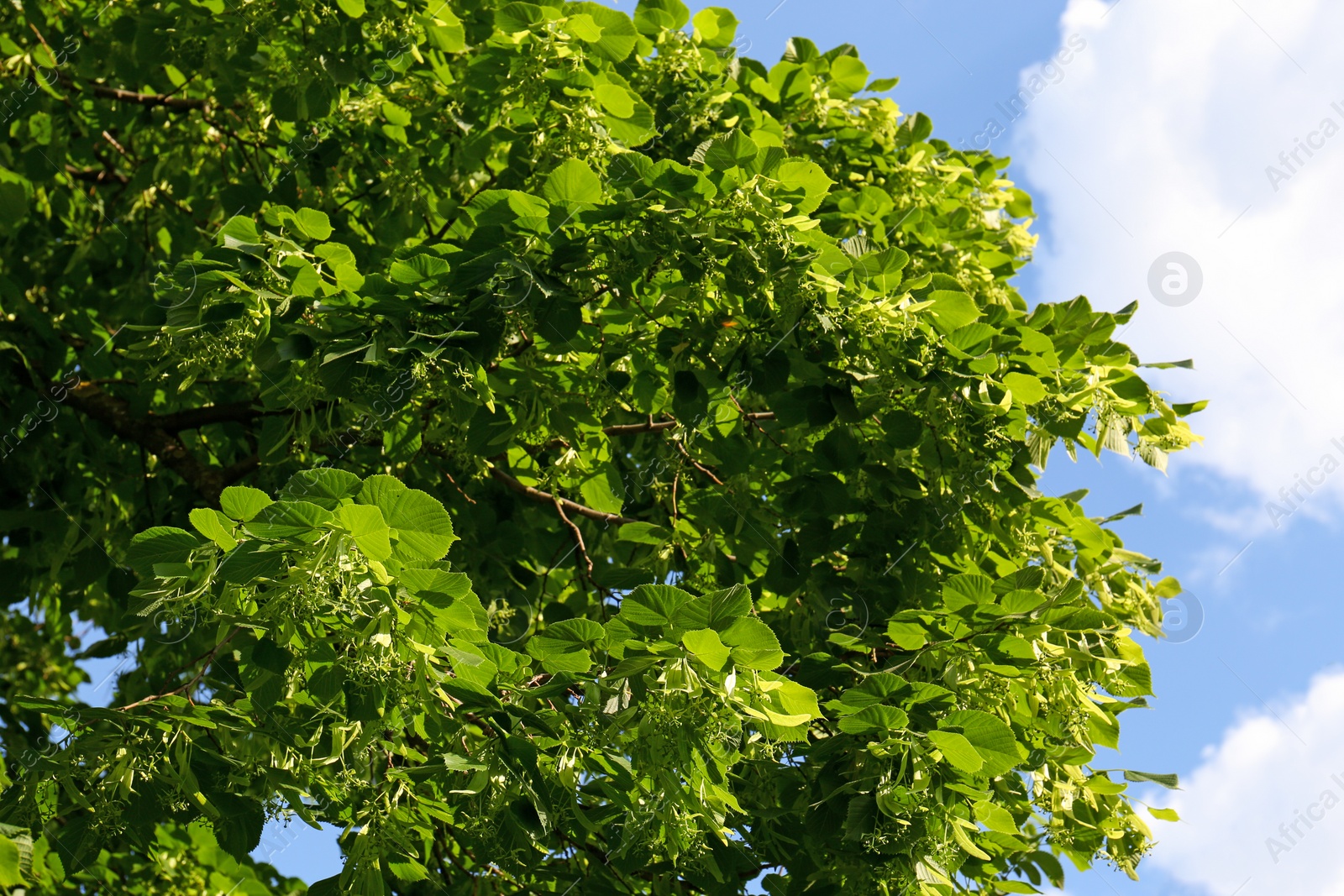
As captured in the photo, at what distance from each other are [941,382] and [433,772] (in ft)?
5.73

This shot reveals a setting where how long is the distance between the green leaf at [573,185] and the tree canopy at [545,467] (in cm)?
2

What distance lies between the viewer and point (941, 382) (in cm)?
300

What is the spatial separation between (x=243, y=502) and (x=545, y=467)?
210cm

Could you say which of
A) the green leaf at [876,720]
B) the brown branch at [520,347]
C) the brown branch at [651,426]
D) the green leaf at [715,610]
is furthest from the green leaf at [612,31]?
the green leaf at [876,720]

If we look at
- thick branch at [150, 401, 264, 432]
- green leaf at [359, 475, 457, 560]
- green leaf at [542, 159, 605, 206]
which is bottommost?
green leaf at [359, 475, 457, 560]

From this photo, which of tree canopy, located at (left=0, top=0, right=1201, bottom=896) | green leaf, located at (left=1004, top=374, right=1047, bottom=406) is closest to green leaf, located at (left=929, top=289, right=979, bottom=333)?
tree canopy, located at (left=0, top=0, right=1201, bottom=896)

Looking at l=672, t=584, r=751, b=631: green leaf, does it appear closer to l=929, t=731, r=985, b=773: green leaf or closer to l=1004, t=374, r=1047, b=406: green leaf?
l=929, t=731, r=985, b=773: green leaf

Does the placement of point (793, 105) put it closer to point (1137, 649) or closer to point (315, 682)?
point (1137, 649)

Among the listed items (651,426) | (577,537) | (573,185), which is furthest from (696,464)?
(573,185)

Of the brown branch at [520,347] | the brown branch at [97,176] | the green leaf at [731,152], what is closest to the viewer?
the green leaf at [731,152]

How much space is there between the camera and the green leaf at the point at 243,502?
2.19m

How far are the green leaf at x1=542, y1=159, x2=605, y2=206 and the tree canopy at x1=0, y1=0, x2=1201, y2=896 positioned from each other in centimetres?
2

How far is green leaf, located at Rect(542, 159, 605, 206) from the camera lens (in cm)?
287

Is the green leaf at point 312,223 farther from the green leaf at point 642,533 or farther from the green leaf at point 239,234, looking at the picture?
the green leaf at point 642,533
